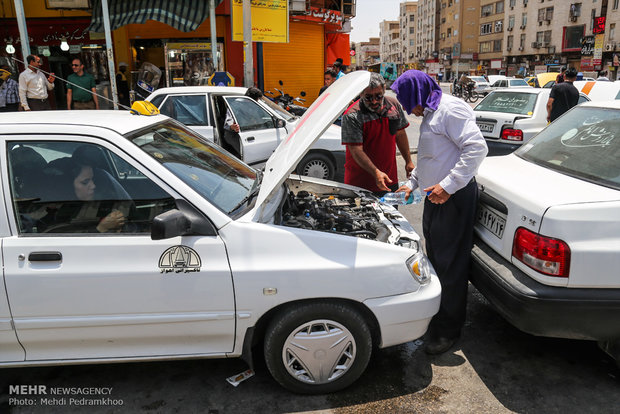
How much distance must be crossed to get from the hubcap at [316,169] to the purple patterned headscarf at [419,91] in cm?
448

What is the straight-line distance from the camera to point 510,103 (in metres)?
8.92

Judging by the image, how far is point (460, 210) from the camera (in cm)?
311

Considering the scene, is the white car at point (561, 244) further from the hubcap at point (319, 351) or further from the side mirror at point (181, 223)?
the side mirror at point (181, 223)

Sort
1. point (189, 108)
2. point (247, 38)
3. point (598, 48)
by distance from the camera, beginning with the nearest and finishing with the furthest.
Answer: point (189, 108)
point (247, 38)
point (598, 48)

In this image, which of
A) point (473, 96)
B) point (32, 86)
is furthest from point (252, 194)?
point (473, 96)

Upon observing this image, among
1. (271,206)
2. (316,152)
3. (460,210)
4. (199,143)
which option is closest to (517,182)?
(460,210)

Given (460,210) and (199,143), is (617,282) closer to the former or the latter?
(460,210)

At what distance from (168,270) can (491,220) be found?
2.14m

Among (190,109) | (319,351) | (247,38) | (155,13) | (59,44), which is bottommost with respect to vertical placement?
(319,351)

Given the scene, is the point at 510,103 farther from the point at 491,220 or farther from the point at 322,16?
the point at 322,16

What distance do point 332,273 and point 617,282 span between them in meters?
1.53

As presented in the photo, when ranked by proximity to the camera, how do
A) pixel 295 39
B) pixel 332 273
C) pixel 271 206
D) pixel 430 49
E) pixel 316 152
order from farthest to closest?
1. pixel 430 49
2. pixel 295 39
3. pixel 316 152
4. pixel 271 206
5. pixel 332 273

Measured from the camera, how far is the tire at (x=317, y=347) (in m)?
2.52

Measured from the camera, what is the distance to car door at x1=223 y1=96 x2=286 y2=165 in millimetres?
6859
